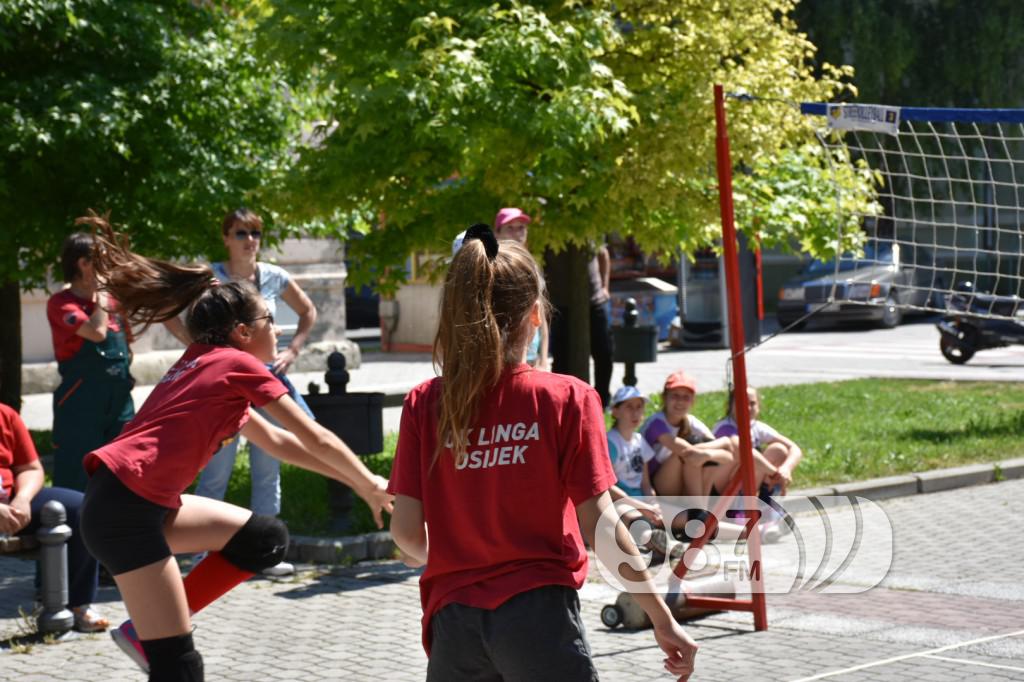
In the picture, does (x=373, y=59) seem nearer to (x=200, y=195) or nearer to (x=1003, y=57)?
(x=200, y=195)

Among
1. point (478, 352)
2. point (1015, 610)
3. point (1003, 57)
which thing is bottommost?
point (1015, 610)

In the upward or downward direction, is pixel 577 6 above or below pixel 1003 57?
below

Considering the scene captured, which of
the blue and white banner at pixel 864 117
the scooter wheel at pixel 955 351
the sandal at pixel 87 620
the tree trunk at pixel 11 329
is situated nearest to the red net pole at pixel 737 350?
the blue and white banner at pixel 864 117

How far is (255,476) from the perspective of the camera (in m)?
8.41

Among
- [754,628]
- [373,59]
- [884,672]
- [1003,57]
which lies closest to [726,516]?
[754,628]

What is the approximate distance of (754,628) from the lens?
274 inches

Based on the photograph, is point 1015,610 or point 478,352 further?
point 1015,610

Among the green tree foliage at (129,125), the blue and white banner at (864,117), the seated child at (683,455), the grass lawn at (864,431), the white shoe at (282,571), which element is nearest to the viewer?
the blue and white banner at (864,117)

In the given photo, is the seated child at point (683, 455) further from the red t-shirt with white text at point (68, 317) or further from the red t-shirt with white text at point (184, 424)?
the red t-shirt with white text at point (184, 424)

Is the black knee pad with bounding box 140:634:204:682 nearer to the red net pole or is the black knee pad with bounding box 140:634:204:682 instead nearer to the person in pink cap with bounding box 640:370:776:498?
the red net pole

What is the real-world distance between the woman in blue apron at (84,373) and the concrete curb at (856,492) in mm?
1395

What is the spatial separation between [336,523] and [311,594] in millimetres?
1189

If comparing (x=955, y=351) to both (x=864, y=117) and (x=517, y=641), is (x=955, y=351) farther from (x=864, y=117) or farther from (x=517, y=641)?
(x=517, y=641)

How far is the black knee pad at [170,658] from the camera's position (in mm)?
4520
